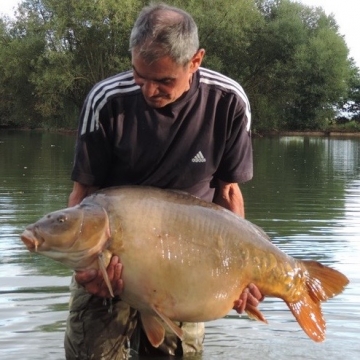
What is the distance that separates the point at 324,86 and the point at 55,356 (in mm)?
50127

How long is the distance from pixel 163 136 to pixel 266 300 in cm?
295

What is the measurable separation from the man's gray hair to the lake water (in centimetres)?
224

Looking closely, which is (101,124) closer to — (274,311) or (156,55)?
(156,55)

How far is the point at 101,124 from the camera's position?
13.9 feet

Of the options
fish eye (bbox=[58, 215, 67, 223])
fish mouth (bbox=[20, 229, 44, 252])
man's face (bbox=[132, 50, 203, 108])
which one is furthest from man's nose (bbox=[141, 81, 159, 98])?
fish mouth (bbox=[20, 229, 44, 252])

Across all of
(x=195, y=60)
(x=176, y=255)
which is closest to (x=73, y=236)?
(x=176, y=255)

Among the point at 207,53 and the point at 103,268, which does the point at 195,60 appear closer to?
the point at 103,268

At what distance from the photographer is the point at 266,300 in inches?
270

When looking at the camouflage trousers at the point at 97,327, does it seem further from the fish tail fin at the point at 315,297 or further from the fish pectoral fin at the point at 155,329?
the fish tail fin at the point at 315,297

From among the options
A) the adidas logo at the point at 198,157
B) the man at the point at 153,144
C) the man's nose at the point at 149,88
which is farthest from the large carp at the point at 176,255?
the man's nose at the point at 149,88

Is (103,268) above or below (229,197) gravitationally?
below

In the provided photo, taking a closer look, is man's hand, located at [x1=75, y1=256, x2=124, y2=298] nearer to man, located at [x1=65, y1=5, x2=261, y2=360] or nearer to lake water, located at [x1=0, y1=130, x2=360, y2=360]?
man, located at [x1=65, y1=5, x2=261, y2=360]

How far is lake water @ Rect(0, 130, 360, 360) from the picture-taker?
5.62 m

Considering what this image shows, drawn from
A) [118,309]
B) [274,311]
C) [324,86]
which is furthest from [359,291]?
[324,86]
